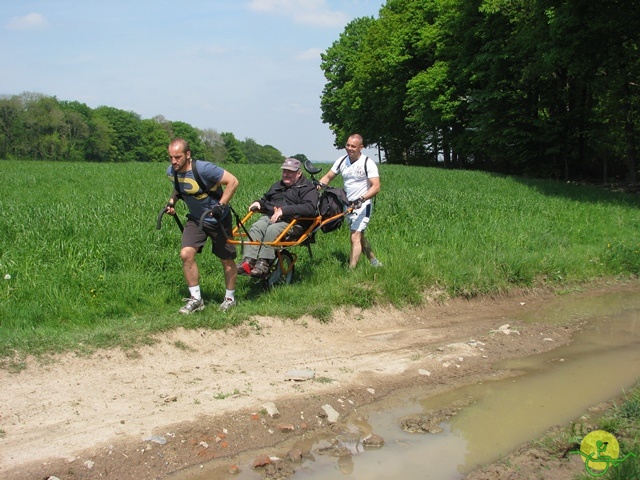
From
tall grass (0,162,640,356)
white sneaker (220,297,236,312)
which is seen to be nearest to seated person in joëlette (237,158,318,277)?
white sneaker (220,297,236,312)

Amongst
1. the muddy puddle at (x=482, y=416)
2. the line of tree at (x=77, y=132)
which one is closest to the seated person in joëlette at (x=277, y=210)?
the muddy puddle at (x=482, y=416)

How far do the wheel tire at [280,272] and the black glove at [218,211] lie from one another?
1371 mm

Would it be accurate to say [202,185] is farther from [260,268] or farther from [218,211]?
[260,268]

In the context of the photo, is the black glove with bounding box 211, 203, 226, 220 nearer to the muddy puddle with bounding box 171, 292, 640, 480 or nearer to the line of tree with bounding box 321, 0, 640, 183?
the muddy puddle with bounding box 171, 292, 640, 480

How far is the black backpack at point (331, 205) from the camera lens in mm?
8250

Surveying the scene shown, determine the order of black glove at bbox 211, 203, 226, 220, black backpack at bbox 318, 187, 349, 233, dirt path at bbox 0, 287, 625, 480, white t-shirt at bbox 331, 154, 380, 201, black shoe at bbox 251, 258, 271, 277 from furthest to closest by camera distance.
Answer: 1. white t-shirt at bbox 331, 154, 380, 201
2. black backpack at bbox 318, 187, 349, 233
3. black shoe at bbox 251, 258, 271, 277
4. black glove at bbox 211, 203, 226, 220
5. dirt path at bbox 0, 287, 625, 480

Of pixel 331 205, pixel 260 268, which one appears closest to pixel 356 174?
pixel 331 205

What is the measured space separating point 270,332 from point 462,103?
39.3 m

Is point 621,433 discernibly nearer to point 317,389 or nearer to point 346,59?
point 317,389

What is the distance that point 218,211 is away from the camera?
706 cm

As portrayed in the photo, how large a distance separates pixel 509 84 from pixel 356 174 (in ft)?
98.7

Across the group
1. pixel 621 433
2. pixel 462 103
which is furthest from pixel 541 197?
pixel 462 103

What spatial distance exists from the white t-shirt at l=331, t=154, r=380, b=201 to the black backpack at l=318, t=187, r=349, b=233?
1.57 feet

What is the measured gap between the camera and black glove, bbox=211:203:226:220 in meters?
6.93
